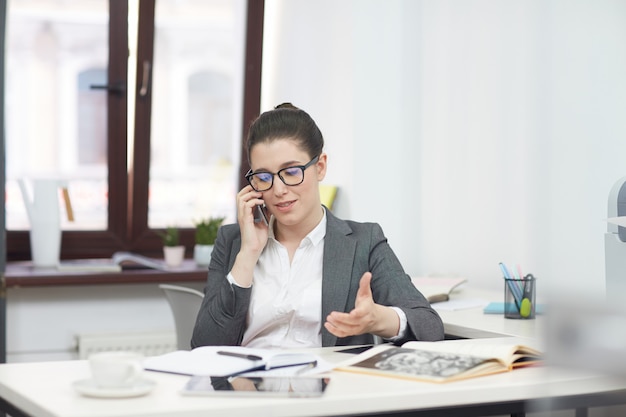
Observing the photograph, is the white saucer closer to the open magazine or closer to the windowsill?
the open magazine

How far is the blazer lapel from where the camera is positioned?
229 cm

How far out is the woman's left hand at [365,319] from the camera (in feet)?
6.18

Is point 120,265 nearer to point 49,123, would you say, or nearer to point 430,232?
point 49,123

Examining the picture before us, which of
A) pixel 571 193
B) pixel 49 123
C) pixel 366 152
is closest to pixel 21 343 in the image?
pixel 49 123

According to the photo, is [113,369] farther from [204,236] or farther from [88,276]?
[204,236]

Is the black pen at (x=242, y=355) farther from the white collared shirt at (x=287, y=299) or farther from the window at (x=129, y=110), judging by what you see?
the window at (x=129, y=110)

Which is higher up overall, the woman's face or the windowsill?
the woman's face

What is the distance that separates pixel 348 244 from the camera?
236 centimetres

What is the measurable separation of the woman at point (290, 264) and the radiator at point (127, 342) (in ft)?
4.88

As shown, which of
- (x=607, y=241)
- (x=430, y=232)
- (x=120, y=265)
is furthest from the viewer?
(x=120, y=265)

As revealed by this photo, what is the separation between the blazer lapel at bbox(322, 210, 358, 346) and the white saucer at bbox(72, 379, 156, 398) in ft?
2.82

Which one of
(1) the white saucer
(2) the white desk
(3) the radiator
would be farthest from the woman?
(3) the radiator

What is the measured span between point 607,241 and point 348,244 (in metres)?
0.68

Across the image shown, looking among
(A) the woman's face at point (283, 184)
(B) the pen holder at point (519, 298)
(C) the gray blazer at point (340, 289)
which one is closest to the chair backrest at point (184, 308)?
(C) the gray blazer at point (340, 289)
